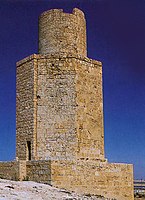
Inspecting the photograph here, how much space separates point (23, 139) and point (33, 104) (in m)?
1.45

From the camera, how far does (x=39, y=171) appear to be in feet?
44.9

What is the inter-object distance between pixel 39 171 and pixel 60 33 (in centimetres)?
545

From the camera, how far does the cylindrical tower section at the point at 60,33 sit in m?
15.6

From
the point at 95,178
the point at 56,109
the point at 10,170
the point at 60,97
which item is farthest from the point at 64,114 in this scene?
the point at 10,170

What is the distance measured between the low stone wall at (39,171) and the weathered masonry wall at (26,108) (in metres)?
0.71

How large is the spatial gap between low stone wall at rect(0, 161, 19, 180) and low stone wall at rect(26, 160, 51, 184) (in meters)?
0.40

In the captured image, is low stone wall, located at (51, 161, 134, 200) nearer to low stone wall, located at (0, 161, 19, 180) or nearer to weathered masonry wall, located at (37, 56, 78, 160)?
weathered masonry wall, located at (37, 56, 78, 160)

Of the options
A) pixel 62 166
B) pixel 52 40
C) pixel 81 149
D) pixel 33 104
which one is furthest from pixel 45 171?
pixel 52 40

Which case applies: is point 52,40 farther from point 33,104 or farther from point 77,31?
point 33,104

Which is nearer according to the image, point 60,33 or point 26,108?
point 26,108

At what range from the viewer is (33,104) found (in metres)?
15.0

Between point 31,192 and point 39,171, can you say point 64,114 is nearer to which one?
point 39,171

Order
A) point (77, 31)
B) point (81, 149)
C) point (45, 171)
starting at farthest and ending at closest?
point (77, 31)
point (81, 149)
point (45, 171)

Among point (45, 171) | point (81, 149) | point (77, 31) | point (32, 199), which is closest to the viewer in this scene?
point (32, 199)
